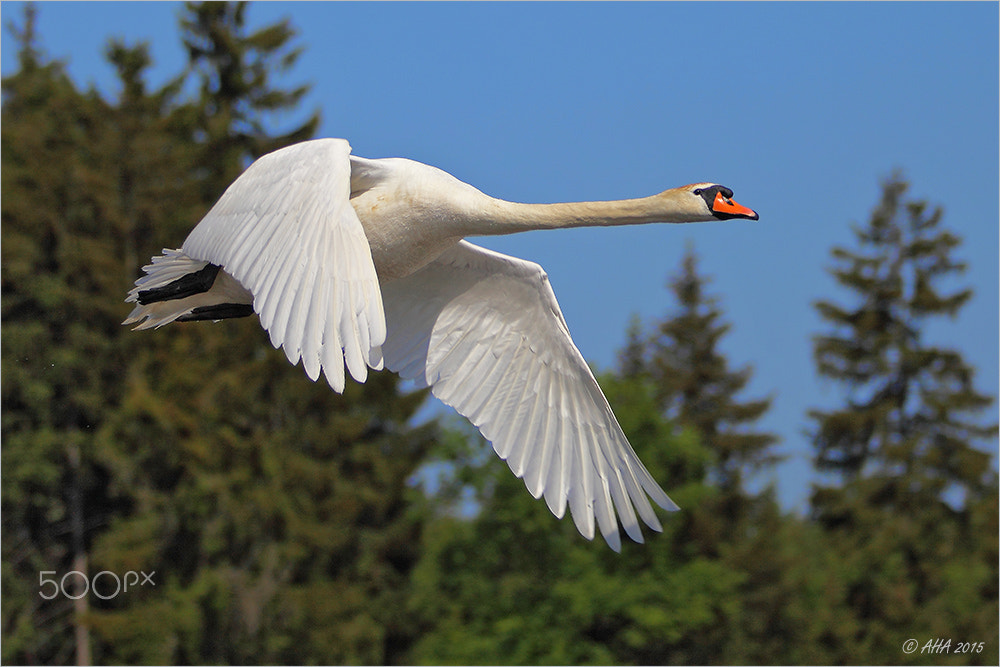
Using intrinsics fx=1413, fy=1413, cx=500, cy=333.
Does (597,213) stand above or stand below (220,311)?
above

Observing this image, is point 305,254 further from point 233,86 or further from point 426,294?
point 233,86

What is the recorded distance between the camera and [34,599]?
29.1 metres

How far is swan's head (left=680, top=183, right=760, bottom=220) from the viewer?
779 centimetres

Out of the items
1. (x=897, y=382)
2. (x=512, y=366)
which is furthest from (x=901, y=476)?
(x=512, y=366)

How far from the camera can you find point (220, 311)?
8625 millimetres

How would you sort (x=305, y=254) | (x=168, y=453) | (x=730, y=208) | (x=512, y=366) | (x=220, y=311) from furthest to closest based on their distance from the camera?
(x=168, y=453)
(x=512, y=366)
(x=220, y=311)
(x=730, y=208)
(x=305, y=254)

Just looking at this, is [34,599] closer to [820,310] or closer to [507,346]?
[820,310]

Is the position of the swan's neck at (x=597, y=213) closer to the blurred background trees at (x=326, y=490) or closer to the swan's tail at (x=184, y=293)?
the swan's tail at (x=184, y=293)

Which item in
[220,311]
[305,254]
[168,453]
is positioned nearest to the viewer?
[305,254]

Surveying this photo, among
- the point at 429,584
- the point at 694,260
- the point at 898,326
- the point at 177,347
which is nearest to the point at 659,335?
the point at 694,260

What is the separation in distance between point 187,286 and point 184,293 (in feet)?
0.17

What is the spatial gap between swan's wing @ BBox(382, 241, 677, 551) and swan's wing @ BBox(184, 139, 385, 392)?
5.94 feet

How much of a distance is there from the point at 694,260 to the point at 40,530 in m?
17.5

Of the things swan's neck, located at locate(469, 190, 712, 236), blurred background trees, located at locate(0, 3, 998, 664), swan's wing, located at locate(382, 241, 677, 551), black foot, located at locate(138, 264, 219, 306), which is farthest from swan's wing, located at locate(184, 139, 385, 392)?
blurred background trees, located at locate(0, 3, 998, 664)
